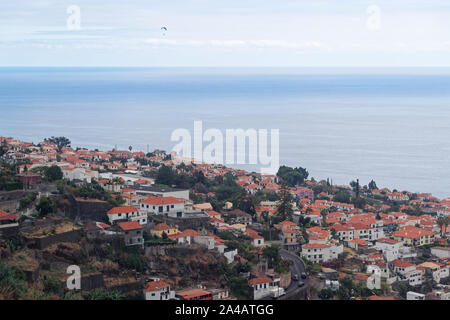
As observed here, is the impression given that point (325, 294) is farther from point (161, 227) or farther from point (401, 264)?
point (401, 264)

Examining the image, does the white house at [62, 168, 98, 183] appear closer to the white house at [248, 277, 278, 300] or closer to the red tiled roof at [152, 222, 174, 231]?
the red tiled roof at [152, 222, 174, 231]

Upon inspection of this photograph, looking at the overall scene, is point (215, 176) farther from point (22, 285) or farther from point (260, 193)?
point (22, 285)

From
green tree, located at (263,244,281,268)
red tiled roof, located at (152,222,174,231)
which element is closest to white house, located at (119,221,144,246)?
red tiled roof, located at (152,222,174,231)

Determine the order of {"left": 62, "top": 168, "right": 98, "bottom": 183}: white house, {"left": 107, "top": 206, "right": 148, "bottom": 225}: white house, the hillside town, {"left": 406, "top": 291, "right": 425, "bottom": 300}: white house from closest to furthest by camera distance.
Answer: the hillside town → {"left": 107, "top": 206, "right": 148, "bottom": 225}: white house → {"left": 406, "top": 291, "right": 425, "bottom": 300}: white house → {"left": 62, "top": 168, "right": 98, "bottom": 183}: white house

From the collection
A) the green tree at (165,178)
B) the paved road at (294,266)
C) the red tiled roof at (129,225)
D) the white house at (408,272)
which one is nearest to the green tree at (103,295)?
the red tiled roof at (129,225)

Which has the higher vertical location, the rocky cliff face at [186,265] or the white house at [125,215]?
the white house at [125,215]

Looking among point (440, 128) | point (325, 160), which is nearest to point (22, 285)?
point (325, 160)

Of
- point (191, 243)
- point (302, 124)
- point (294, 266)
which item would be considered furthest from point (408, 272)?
point (302, 124)

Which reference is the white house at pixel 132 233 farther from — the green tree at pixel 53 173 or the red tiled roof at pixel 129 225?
the green tree at pixel 53 173
